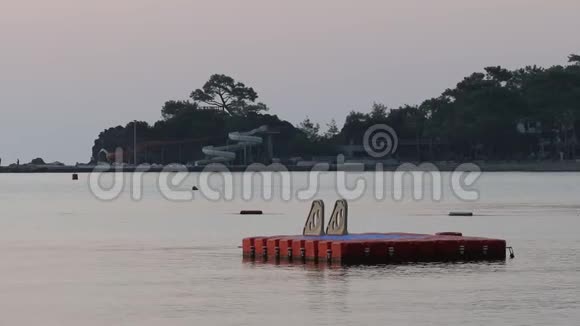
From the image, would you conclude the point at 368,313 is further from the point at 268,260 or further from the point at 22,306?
the point at 268,260

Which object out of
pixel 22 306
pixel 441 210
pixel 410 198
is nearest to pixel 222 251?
pixel 22 306

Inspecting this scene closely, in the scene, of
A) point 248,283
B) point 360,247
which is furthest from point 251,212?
point 248,283

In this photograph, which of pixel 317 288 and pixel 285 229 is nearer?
pixel 317 288

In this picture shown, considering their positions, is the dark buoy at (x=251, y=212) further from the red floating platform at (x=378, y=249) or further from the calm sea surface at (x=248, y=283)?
the red floating platform at (x=378, y=249)

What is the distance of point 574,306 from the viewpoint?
44344 millimetres

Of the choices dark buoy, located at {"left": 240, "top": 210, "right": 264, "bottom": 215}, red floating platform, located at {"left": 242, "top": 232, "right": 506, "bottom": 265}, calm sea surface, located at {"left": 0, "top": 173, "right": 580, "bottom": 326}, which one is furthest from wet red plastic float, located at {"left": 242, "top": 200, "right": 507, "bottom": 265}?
dark buoy, located at {"left": 240, "top": 210, "right": 264, "bottom": 215}

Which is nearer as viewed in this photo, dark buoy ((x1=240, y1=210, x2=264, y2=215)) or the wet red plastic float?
the wet red plastic float

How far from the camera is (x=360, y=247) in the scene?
58.2 meters

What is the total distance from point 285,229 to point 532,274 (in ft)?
117

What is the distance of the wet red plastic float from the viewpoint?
58.3 m

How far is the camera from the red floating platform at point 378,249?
58.2 metres

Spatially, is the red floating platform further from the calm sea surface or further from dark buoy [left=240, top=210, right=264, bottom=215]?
dark buoy [left=240, top=210, right=264, bottom=215]

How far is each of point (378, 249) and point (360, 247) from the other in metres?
0.81

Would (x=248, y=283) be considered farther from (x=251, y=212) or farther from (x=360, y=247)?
(x=251, y=212)
